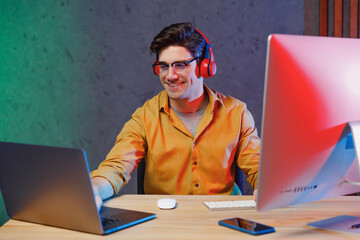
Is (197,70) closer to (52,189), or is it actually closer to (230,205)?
(230,205)

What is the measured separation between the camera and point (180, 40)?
1.79 metres

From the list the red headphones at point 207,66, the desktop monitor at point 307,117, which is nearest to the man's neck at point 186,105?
the red headphones at point 207,66

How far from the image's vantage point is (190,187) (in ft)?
5.88

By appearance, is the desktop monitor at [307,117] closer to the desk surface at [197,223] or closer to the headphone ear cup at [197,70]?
the desk surface at [197,223]

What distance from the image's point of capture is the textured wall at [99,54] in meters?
2.75

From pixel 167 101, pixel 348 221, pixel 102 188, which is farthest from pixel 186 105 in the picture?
pixel 348 221

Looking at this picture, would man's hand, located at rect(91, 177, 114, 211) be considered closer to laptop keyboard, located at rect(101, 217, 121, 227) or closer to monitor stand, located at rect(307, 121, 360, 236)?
laptop keyboard, located at rect(101, 217, 121, 227)

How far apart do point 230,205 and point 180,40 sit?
888 millimetres

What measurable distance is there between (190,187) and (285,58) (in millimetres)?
1105

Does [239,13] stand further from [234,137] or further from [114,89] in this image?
[234,137]

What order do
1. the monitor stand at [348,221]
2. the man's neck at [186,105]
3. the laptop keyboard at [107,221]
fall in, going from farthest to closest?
the man's neck at [186,105] < the laptop keyboard at [107,221] < the monitor stand at [348,221]

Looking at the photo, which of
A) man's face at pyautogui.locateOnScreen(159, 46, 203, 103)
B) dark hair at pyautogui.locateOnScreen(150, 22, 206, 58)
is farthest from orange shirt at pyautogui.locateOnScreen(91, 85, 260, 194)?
dark hair at pyautogui.locateOnScreen(150, 22, 206, 58)

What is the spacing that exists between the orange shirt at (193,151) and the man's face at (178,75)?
0.11 meters

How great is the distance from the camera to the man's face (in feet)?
5.85
